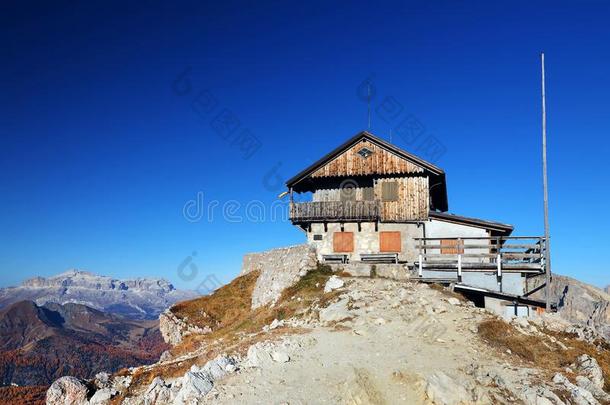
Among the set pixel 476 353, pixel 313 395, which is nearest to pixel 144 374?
pixel 313 395

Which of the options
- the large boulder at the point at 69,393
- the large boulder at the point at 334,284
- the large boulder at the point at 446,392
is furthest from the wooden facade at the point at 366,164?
the large boulder at the point at 69,393

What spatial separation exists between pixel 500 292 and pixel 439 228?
8.31m

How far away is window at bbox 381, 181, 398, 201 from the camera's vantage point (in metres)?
32.8

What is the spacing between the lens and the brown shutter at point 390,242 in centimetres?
3186

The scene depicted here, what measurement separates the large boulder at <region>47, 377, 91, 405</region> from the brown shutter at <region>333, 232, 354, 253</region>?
71.0 ft

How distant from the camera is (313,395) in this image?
10.0 meters

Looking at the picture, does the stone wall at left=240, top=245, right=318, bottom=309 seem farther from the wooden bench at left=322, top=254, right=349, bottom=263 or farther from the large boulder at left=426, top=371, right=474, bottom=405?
the large boulder at left=426, top=371, right=474, bottom=405

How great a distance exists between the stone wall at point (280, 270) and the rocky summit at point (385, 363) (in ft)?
23.3

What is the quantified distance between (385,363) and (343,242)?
66.5 ft

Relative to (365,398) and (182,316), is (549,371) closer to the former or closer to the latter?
(365,398)

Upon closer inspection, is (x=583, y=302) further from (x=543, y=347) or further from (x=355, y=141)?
(x=543, y=347)

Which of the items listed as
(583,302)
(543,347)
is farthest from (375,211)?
(583,302)

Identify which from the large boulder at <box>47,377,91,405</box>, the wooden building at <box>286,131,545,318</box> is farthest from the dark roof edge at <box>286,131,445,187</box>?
the large boulder at <box>47,377,91,405</box>

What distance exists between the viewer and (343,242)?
3238cm
